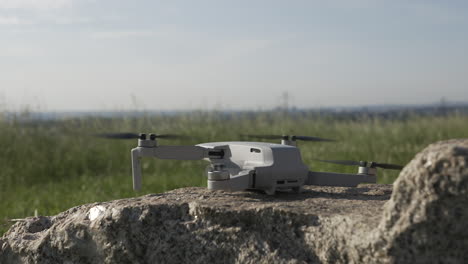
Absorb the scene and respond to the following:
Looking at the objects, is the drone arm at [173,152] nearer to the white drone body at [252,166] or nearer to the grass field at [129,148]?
the white drone body at [252,166]

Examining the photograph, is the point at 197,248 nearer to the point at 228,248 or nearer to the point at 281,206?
the point at 228,248

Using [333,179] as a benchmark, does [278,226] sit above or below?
below

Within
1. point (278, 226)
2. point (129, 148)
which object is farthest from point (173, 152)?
point (129, 148)

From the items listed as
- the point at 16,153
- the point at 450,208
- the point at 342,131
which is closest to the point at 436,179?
the point at 450,208

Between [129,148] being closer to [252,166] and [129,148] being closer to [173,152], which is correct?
[173,152]

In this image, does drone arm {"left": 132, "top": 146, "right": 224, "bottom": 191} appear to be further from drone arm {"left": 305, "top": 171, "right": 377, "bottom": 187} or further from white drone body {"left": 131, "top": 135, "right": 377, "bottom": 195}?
drone arm {"left": 305, "top": 171, "right": 377, "bottom": 187}

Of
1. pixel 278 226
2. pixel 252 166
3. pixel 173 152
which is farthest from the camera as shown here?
pixel 173 152

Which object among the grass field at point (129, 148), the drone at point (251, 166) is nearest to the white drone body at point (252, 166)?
the drone at point (251, 166)
